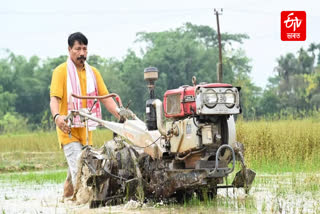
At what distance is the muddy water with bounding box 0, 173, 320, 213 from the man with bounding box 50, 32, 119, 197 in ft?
1.60

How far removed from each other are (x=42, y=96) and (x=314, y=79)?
2972 cm

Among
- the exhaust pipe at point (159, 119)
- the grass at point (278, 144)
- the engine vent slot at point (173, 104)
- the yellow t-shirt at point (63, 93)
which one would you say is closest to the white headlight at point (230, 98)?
the engine vent slot at point (173, 104)

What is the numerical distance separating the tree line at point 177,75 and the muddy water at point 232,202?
144ft

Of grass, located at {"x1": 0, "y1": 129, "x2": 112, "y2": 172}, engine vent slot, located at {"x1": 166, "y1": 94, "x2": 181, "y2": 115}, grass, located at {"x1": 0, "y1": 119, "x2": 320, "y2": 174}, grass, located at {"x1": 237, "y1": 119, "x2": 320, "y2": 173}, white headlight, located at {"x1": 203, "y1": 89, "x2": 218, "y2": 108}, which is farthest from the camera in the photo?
grass, located at {"x1": 0, "y1": 129, "x2": 112, "y2": 172}

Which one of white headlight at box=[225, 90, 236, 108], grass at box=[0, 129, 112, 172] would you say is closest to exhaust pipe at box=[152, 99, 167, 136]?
white headlight at box=[225, 90, 236, 108]

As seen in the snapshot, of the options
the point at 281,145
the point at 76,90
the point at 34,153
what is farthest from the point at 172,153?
the point at 34,153

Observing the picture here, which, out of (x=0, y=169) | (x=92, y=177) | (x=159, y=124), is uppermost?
(x=159, y=124)

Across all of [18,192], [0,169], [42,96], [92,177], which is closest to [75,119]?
[92,177]

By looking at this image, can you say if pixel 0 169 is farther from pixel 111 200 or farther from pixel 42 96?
pixel 42 96

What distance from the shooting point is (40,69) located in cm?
7769

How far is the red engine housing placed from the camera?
6.48 meters

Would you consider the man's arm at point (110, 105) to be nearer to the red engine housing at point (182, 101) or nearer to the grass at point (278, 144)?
the red engine housing at point (182, 101)

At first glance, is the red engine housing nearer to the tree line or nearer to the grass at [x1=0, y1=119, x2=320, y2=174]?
the grass at [x1=0, y1=119, x2=320, y2=174]

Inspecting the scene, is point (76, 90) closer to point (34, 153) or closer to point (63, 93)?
point (63, 93)
